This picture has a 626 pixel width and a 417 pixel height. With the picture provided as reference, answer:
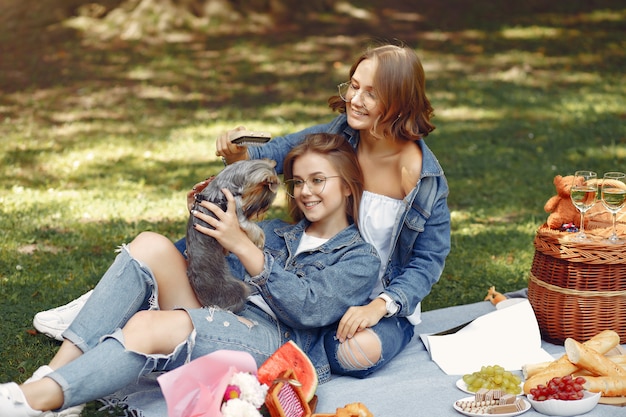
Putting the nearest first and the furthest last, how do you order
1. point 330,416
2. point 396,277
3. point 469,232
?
point 330,416
point 396,277
point 469,232

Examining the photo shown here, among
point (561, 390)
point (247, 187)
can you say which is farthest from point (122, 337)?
point (561, 390)

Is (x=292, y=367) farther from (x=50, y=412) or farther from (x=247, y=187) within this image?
(x=50, y=412)

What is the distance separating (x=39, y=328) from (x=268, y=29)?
10712 mm

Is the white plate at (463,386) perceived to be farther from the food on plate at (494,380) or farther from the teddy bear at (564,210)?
the teddy bear at (564,210)

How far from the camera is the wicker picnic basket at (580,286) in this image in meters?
4.51

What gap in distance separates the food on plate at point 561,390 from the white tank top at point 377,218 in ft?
2.82

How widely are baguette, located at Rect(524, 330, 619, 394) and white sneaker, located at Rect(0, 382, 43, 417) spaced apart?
2.24 metres

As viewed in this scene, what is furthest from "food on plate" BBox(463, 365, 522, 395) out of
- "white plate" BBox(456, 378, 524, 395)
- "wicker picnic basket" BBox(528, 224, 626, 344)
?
"wicker picnic basket" BBox(528, 224, 626, 344)

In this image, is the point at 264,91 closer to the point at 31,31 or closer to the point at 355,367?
the point at 31,31

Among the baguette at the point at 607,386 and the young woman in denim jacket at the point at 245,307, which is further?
the baguette at the point at 607,386

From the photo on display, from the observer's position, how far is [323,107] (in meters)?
11.0

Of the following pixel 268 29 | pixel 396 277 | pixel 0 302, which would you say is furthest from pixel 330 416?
pixel 268 29

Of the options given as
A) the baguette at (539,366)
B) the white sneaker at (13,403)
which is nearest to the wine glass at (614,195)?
the baguette at (539,366)

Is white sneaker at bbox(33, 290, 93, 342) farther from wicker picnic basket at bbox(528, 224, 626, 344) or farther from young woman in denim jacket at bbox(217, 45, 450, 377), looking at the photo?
wicker picnic basket at bbox(528, 224, 626, 344)
